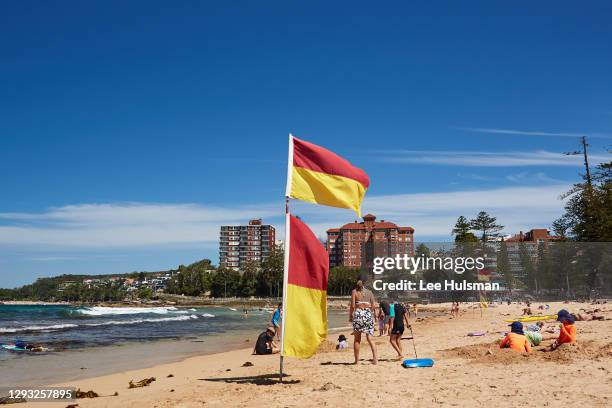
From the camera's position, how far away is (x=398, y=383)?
327 inches

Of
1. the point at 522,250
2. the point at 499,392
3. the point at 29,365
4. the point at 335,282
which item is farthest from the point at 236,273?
the point at 499,392

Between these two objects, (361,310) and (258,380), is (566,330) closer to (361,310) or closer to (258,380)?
(361,310)

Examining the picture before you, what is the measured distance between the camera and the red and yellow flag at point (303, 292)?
27.0 feet

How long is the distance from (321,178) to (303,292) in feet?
6.88

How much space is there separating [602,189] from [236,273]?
123 meters

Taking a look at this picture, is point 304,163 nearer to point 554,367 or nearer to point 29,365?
point 554,367

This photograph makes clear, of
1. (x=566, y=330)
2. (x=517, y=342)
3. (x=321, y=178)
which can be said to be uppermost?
(x=321, y=178)

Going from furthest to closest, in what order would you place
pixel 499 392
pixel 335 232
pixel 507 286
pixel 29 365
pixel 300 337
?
pixel 335 232, pixel 507 286, pixel 29 365, pixel 300 337, pixel 499 392

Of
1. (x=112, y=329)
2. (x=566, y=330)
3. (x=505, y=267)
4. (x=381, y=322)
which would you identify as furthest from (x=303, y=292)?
(x=505, y=267)

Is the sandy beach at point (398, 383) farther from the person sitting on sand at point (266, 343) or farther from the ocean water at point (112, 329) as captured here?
the ocean water at point (112, 329)

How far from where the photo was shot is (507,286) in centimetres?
6050

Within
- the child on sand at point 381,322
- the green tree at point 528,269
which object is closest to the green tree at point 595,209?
the green tree at point 528,269

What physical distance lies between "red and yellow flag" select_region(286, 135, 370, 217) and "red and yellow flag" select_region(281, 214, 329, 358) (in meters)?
0.58

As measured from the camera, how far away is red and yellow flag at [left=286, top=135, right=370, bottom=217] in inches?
337
